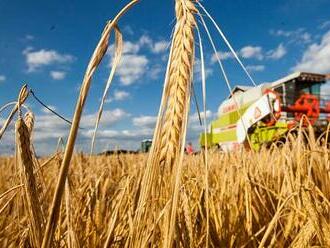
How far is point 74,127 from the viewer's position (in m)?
0.58

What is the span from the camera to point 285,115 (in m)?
11.9

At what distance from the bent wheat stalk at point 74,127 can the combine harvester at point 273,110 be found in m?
8.45

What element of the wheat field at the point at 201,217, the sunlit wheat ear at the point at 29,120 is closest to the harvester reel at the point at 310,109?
the wheat field at the point at 201,217

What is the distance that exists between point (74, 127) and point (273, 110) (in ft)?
30.2

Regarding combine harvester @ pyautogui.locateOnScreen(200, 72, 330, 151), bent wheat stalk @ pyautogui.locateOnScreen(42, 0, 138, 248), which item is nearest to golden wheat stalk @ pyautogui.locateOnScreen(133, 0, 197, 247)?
bent wheat stalk @ pyautogui.locateOnScreen(42, 0, 138, 248)

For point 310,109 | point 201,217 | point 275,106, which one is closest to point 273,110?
point 275,106

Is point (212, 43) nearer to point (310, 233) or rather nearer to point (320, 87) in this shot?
point (310, 233)

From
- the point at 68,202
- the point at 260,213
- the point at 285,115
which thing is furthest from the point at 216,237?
the point at 285,115

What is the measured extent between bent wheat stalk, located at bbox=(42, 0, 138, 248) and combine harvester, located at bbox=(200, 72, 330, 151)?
8.45 m

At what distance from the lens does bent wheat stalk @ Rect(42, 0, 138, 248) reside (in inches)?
22.7

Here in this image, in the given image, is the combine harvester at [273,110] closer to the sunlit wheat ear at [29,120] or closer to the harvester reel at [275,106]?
the harvester reel at [275,106]

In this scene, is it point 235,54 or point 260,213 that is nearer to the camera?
point 235,54

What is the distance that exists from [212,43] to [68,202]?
594 mm

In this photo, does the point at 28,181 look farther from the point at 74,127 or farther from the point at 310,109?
the point at 310,109
